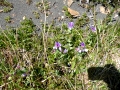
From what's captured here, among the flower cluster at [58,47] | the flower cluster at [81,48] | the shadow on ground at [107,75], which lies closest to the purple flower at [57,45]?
the flower cluster at [58,47]

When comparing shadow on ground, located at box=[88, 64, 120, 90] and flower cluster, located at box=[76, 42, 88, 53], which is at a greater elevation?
flower cluster, located at box=[76, 42, 88, 53]

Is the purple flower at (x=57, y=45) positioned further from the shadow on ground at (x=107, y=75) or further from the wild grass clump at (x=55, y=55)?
the shadow on ground at (x=107, y=75)

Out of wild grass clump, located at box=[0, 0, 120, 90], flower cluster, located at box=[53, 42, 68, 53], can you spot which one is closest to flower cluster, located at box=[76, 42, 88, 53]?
wild grass clump, located at box=[0, 0, 120, 90]

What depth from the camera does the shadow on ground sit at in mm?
3734

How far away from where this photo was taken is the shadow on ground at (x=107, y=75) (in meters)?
3.73

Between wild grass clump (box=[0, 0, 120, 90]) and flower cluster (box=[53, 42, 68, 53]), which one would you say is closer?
wild grass clump (box=[0, 0, 120, 90])

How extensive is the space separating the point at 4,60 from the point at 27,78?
0.36 meters

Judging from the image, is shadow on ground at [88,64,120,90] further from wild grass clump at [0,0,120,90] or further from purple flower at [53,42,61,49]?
purple flower at [53,42,61,49]

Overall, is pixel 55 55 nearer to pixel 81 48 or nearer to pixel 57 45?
pixel 57 45

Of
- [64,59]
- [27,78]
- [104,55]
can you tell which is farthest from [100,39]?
[27,78]

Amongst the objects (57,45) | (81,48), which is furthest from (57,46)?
(81,48)

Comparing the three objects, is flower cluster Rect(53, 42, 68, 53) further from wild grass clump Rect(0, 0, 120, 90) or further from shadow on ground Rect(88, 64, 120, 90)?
shadow on ground Rect(88, 64, 120, 90)

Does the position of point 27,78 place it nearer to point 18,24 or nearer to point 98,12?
point 18,24

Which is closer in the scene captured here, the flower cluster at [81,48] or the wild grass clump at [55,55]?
the wild grass clump at [55,55]
